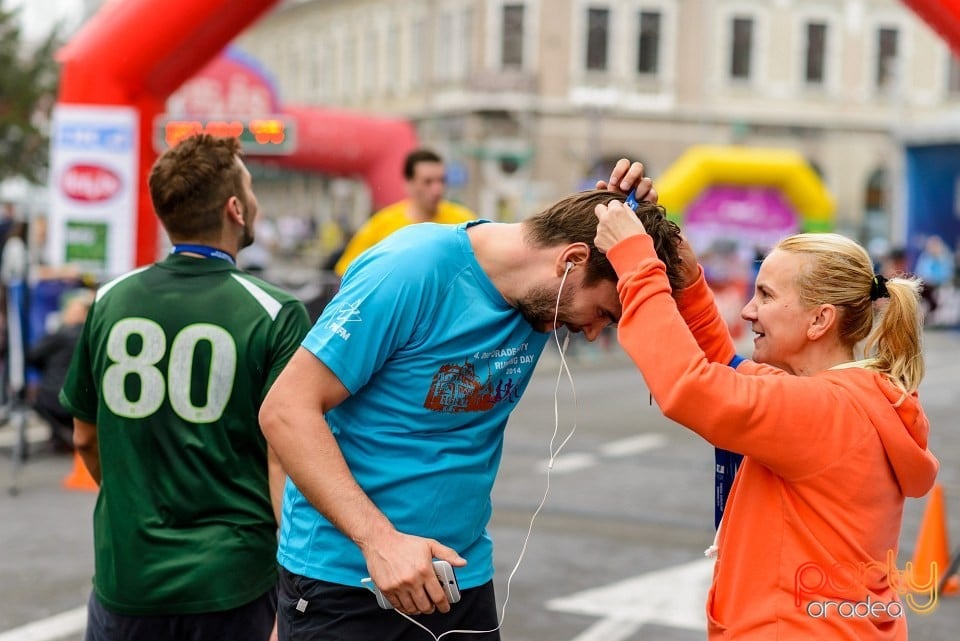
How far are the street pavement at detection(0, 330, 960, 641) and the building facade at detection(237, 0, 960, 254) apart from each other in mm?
33451

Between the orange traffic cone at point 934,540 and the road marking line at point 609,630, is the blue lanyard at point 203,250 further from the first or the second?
the orange traffic cone at point 934,540

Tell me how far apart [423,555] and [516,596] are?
3815mm

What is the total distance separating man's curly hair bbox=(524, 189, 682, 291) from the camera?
2619 millimetres

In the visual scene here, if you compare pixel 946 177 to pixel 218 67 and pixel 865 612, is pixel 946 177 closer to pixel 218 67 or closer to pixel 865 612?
pixel 218 67

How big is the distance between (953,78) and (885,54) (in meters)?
2.56

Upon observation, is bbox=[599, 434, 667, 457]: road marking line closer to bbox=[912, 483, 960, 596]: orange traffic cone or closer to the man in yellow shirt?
the man in yellow shirt

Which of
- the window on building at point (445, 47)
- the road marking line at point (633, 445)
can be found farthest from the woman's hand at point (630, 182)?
the window on building at point (445, 47)

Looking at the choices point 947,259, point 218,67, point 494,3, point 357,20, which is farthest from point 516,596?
point 357,20

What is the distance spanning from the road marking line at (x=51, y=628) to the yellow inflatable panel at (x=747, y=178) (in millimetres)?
22192

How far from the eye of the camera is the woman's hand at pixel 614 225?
2527 millimetres

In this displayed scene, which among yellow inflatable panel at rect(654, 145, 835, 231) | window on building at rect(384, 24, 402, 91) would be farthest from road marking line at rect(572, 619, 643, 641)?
window on building at rect(384, 24, 402, 91)

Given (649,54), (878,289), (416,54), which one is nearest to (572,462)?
(878,289)

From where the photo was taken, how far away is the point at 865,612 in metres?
2.63

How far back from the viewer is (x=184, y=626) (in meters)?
3.16
